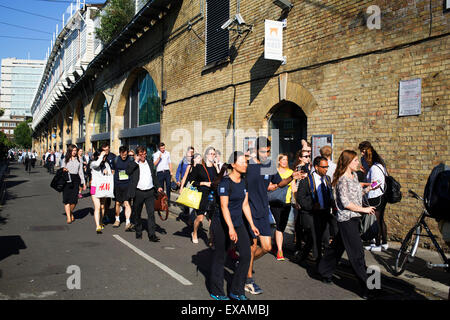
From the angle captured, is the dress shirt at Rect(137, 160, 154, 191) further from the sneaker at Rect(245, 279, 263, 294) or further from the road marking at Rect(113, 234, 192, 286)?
the sneaker at Rect(245, 279, 263, 294)

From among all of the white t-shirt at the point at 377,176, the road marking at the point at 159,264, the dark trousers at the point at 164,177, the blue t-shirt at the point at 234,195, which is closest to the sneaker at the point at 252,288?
the road marking at the point at 159,264

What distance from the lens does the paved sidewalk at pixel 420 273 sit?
4.85 m

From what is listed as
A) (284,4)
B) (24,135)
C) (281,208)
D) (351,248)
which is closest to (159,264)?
(281,208)

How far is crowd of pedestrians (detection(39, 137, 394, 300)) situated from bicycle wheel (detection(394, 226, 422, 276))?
430 mm

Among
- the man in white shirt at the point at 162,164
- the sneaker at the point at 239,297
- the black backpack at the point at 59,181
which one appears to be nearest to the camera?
the sneaker at the point at 239,297

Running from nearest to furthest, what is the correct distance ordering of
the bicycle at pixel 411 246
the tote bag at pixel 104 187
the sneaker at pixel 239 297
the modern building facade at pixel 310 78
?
the sneaker at pixel 239 297, the bicycle at pixel 411 246, the modern building facade at pixel 310 78, the tote bag at pixel 104 187

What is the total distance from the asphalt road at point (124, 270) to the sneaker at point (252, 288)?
0.09 meters

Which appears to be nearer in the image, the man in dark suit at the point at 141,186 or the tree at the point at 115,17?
the man in dark suit at the point at 141,186

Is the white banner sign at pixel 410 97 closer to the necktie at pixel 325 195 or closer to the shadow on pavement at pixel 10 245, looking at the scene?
the necktie at pixel 325 195

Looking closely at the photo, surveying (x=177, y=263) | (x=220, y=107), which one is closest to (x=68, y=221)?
(x=177, y=263)

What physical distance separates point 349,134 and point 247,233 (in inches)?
187

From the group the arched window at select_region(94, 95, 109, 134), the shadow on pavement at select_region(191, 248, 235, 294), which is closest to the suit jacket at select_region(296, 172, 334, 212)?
the shadow on pavement at select_region(191, 248, 235, 294)

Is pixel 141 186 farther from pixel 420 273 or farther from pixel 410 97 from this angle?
pixel 410 97
